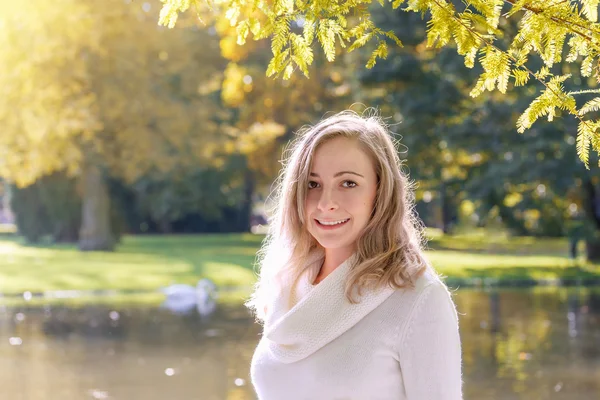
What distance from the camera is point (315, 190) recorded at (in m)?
3.00

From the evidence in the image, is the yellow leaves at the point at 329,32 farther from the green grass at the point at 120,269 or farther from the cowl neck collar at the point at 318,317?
the green grass at the point at 120,269

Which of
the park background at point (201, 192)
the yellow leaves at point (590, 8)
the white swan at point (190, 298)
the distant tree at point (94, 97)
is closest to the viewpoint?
the yellow leaves at point (590, 8)

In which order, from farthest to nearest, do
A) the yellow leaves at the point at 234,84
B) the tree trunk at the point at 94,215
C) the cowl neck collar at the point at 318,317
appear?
1. the yellow leaves at the point at 234,84
2. the tree trunk at the point at 94,215
3. the cowl neck collar at the point at 318,317

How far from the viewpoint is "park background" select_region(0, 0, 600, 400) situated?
11.7 metres

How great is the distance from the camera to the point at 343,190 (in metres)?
2.93

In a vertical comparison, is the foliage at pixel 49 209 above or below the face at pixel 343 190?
below

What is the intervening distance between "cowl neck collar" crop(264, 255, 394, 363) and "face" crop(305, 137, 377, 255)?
0.26ft

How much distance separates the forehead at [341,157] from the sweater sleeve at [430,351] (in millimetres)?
438

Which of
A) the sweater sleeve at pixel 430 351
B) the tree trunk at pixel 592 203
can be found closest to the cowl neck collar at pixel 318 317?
the sweater sleeve at pixel 430 351

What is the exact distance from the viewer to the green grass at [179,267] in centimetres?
2192

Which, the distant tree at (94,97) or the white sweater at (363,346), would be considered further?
the distant tree at (94,97)

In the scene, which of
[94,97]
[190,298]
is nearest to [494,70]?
[190,298]

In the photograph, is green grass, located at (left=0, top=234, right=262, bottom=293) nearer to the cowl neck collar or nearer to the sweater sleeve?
the cowl neck collar

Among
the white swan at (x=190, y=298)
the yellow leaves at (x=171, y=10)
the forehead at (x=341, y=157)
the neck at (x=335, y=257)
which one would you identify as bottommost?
the white swan at (x=190, y=298)
